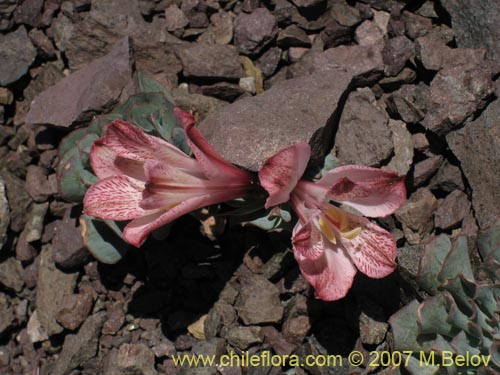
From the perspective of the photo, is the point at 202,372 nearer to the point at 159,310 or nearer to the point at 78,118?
the point at 159,310

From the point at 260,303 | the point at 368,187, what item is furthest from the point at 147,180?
the point at 260,303

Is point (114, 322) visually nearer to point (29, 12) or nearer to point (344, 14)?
point (29, 12)

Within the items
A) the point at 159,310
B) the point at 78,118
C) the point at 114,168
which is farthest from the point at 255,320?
the point at 78,118

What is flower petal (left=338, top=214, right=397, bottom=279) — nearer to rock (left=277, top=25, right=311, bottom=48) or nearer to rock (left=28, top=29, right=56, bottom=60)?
rock (left=277, top=25, right=311, bottom=48)

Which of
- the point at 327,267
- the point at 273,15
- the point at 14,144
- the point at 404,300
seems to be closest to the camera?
the point at 327,267

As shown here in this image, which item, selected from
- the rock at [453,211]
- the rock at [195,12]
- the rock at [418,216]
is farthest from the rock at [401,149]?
the rock at [195,12]

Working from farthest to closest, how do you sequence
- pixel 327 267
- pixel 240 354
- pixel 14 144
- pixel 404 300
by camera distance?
pixel 14 144, pixel 240 354, pixel 404 300, pixel 327 267

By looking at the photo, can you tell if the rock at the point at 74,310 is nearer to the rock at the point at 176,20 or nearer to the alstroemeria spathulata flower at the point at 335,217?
the alstroemeria spathulata flower at the point at 335,217
